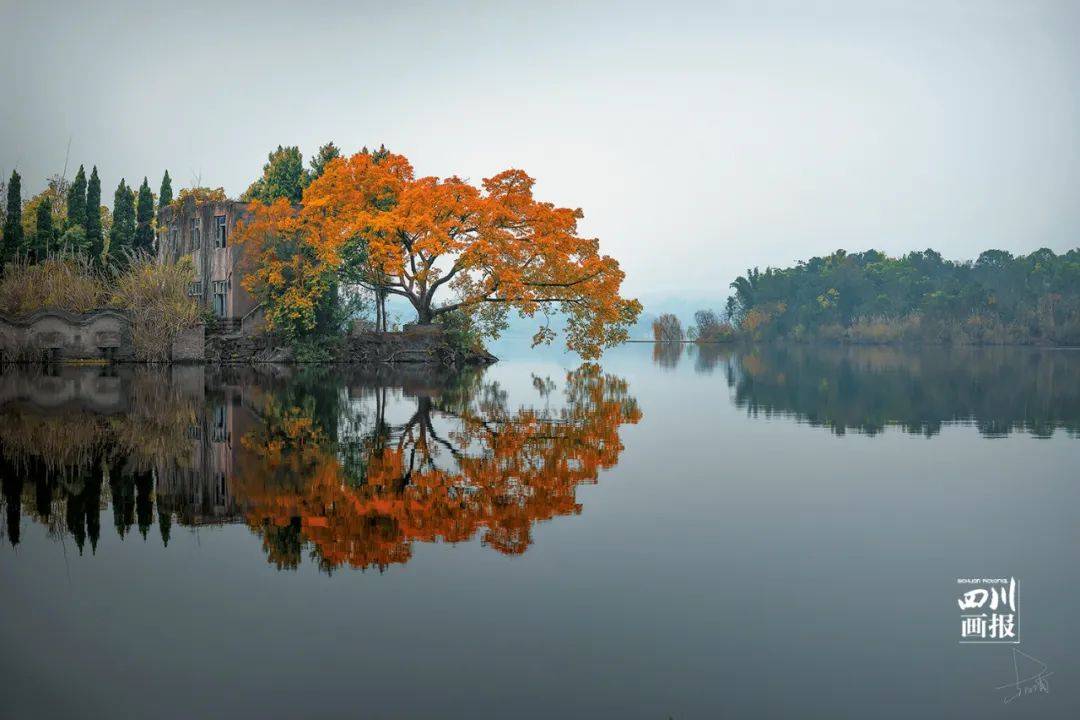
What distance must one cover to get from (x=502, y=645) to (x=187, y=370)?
31181 mm

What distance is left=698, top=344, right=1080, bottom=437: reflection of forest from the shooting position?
18.4 metres

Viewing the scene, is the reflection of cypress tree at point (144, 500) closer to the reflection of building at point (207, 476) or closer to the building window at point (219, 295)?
the reflection of building at point (207, 476)

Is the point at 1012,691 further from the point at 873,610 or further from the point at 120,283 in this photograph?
the point at 120,283

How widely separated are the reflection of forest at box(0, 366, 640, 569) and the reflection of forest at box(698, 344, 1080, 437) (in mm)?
4513

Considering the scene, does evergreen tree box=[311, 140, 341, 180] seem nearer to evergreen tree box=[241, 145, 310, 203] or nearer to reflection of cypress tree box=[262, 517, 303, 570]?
evergreen tree box=[241, 145, 310, 203]

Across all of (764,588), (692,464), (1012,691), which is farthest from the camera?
(692,464)

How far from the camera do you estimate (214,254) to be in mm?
44688

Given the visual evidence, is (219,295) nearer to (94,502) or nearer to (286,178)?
(286,178)

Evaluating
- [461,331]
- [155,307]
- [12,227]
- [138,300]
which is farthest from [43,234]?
[461,331]

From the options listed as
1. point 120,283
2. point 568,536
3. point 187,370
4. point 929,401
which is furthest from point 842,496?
point 120,283

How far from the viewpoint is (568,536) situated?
27.4 feet

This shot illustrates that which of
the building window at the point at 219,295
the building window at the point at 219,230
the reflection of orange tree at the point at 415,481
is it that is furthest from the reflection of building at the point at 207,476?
the building window at the point at 219,230

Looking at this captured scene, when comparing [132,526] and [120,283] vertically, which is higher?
[120,283]
